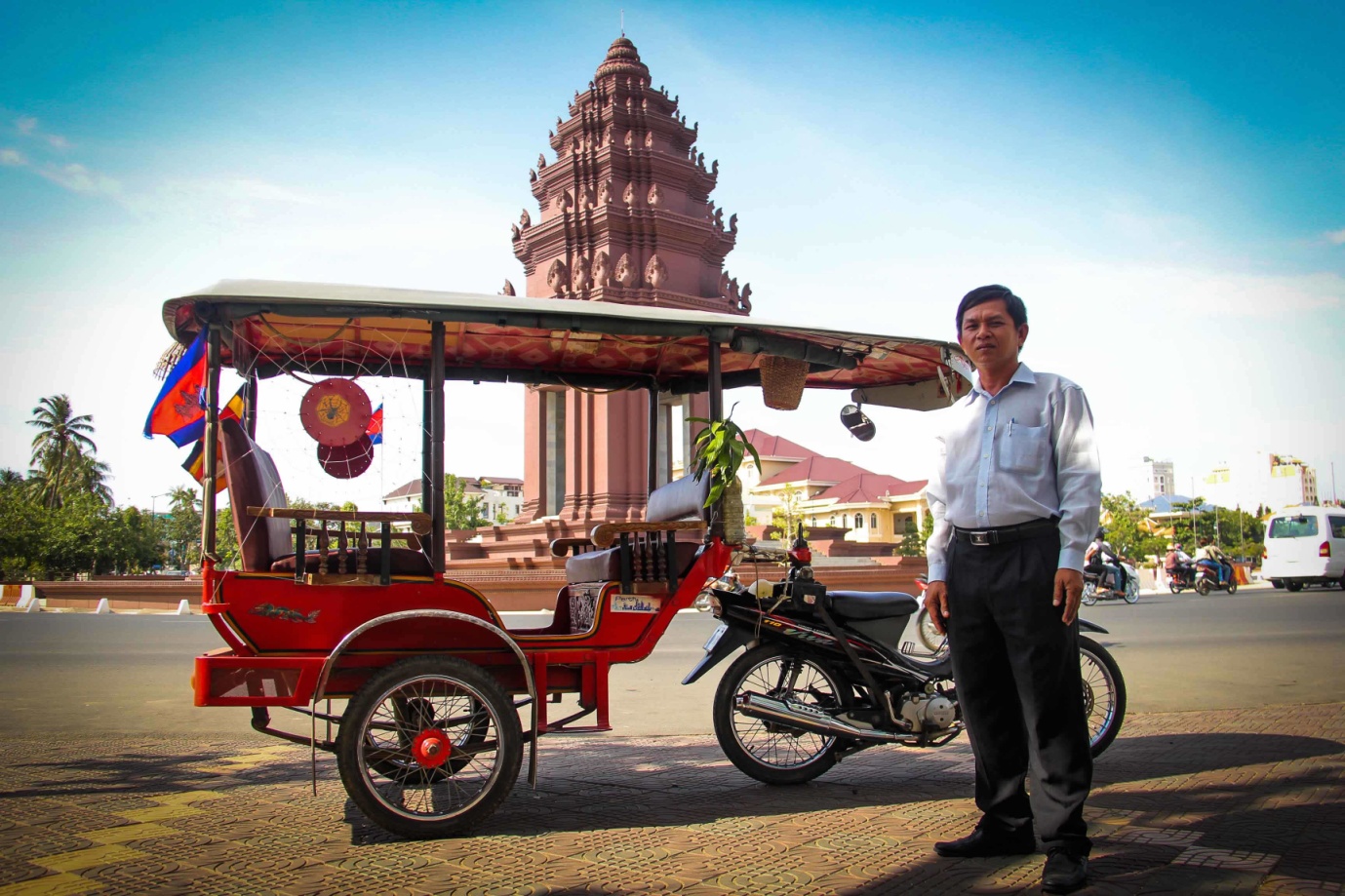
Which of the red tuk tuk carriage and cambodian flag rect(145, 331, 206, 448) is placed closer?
the red tuk tuk carriage

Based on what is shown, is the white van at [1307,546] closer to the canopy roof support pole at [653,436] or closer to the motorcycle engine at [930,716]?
the canopy roof support pole at [653,436]

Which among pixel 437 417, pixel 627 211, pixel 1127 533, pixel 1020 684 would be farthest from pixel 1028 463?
pixel 1127 533

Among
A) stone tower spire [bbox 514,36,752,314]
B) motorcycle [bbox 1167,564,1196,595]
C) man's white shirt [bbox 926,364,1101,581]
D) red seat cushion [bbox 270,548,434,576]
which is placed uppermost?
stone tower spire [bbox 514,36,752,314]

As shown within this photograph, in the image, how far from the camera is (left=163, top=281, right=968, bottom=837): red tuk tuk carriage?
409 centimetres

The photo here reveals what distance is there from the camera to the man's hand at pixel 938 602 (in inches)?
145

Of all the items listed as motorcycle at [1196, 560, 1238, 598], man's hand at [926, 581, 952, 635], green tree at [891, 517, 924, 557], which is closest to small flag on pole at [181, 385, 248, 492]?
man's hand at [926, 581, 952, 635]

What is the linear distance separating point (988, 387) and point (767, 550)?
179 centimetres

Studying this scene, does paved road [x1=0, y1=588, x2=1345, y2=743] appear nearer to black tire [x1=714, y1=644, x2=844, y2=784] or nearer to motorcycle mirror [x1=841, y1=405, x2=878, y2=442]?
black tire [x1=714, y1=644, x2=844, y2=784]

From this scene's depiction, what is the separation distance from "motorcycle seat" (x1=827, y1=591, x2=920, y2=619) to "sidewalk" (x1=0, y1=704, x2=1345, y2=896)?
2.70 feet

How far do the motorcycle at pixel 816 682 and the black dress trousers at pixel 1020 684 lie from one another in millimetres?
1230

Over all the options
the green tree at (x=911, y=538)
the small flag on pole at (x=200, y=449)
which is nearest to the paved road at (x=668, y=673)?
the small flag on pole at (x=200, y=449)

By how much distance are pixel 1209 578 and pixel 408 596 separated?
26.6m

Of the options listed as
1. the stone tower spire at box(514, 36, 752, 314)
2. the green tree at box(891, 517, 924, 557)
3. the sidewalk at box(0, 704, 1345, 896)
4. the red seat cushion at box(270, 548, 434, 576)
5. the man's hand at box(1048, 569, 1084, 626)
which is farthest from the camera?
the green tree at box(891, 517, 924, 557)

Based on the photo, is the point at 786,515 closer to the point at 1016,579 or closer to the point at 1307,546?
the point at 1307,546
